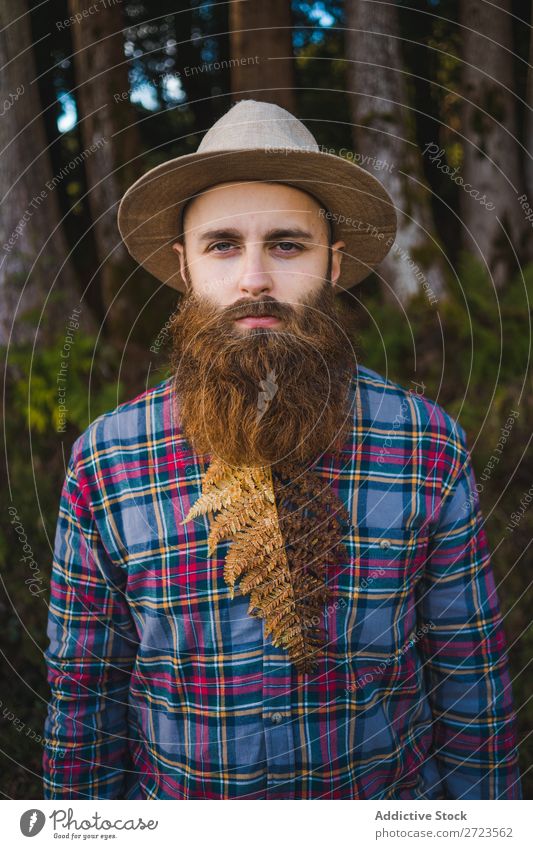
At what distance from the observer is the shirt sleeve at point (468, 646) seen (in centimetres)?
203

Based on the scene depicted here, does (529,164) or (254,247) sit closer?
(254,247)

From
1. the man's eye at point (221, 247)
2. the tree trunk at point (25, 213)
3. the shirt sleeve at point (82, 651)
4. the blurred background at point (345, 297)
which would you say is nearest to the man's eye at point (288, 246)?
the man's eye at point (221, 247)

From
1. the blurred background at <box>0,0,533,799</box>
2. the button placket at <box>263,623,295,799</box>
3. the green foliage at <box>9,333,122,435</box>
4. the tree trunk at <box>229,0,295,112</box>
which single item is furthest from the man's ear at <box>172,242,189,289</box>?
the tree trunk at <box>229,0,295,112</box>

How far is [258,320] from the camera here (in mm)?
1916

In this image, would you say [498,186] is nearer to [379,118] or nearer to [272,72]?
[379,118]

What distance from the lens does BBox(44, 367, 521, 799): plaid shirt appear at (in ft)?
6.36

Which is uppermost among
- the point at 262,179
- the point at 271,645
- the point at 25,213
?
the point at 25,213

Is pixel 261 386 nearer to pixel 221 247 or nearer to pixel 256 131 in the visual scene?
pixel 221 247

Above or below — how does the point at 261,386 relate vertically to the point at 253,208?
below

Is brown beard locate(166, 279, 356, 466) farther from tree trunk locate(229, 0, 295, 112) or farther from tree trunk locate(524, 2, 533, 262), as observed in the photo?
tree trunk locate(524, 2, 533, 262)

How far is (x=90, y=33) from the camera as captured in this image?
4.36 metres

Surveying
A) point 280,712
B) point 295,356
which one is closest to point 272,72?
point 295,356

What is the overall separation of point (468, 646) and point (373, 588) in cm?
41

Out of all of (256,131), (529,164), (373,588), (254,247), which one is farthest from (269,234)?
(529,164)
